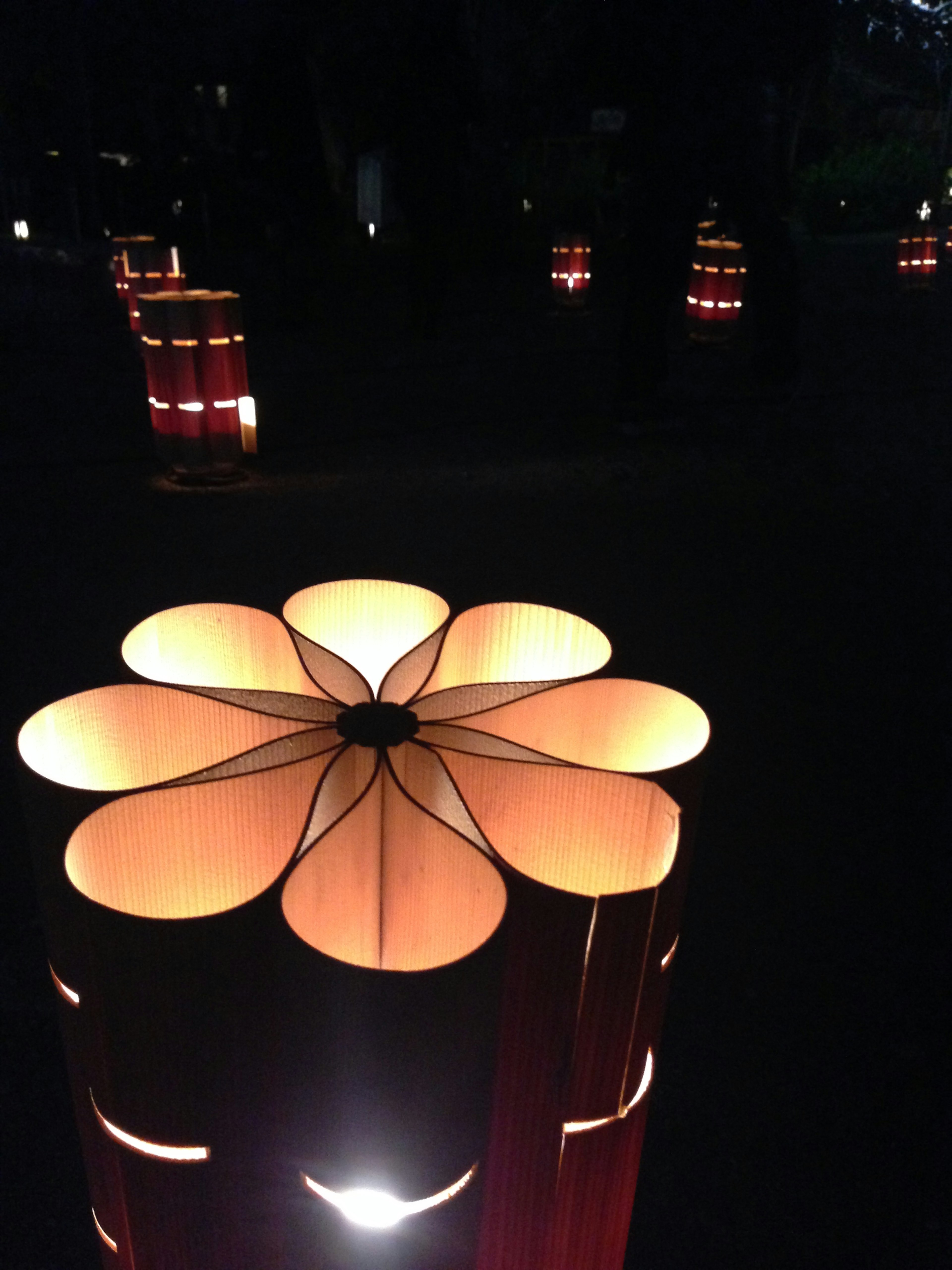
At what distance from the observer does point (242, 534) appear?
200 inches

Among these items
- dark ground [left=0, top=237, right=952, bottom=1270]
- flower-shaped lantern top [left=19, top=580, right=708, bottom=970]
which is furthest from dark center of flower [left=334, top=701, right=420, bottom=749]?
dark ground [left=0, top=237, right=952, bottom=1270]

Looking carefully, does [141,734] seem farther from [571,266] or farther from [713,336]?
[571,266]

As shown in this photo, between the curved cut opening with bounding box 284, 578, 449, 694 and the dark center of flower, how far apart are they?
31 cm

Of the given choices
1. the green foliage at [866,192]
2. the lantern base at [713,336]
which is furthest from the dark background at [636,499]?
the green foliage at [866,192]

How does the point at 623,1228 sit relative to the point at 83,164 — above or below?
below

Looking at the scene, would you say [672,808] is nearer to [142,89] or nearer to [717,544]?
[717,544]

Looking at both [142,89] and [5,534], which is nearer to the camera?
[5,534]

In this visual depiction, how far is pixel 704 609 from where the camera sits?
173 inches

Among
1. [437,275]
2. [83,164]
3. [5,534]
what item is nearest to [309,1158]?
[5,534]

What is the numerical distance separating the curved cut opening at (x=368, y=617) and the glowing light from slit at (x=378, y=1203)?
0.73 meters

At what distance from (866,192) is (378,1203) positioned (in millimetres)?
27800

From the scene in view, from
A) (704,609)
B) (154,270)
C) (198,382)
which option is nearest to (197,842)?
(704,609)

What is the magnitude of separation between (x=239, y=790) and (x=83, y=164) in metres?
17.4

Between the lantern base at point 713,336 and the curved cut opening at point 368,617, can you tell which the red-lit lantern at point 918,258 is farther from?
the curved cut opening at point 368,617
